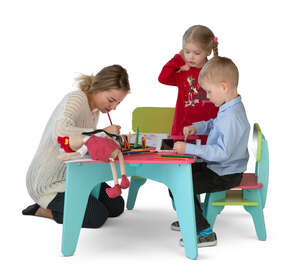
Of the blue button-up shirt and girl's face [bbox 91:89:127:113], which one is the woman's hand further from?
the blue button-up shirt

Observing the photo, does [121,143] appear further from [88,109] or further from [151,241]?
[151,241]

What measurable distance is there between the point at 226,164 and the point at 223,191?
0.74ft

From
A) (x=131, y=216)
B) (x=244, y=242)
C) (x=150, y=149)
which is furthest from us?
(x=131, y=216)

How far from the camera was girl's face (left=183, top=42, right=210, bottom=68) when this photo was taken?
118 inches

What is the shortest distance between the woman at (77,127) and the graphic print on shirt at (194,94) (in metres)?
0.51

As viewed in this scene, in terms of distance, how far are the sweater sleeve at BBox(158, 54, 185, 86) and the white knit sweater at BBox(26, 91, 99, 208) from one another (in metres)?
0.54

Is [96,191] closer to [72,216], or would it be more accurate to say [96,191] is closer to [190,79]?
[72,216]

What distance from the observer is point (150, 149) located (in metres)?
2.56

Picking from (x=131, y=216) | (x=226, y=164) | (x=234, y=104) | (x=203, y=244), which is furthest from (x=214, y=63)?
(x=131, y=216)

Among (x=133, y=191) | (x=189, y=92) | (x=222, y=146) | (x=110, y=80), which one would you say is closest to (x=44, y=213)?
(x=133, y=191)

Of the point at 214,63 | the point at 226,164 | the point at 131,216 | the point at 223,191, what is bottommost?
the point at 131,216

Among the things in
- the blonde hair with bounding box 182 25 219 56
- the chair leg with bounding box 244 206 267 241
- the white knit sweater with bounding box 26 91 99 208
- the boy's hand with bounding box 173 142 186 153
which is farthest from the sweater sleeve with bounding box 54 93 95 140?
the chair leg with bounding box 244 206 267 241

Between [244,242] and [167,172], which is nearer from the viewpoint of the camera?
[167,172]

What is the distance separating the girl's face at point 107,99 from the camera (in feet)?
9.36
